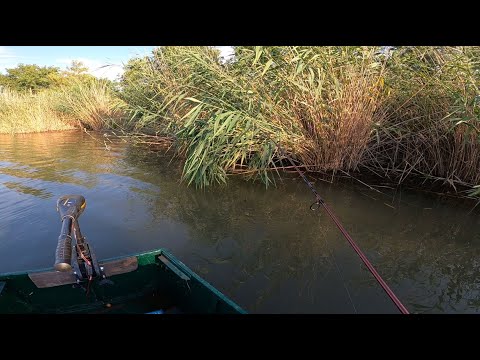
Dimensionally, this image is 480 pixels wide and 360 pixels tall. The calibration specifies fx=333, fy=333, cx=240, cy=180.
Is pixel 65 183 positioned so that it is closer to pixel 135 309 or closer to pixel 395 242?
pixel 135 309

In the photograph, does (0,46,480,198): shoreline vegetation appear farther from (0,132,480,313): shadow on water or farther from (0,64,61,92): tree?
(0,64,61,92): tree

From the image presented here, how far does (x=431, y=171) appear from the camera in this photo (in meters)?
6.09

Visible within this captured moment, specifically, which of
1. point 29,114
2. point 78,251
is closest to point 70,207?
point 78,251

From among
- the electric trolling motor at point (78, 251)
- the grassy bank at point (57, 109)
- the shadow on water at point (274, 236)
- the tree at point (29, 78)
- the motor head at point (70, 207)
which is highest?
the tree at point (29, 78)

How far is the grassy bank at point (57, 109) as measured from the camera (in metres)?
14.8

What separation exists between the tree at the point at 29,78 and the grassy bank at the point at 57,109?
35.9 feet

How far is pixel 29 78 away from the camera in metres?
25.5

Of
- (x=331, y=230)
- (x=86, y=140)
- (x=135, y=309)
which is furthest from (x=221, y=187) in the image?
(x=86, y=140)

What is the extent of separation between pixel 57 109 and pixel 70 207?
1571cm

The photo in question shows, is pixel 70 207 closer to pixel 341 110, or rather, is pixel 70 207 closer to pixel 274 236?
pixel 274 236

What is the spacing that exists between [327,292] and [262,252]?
1011 millimetres

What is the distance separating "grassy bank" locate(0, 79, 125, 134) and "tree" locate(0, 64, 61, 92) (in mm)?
10945

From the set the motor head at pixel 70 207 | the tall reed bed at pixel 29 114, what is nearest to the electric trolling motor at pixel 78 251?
the motor head at pixel 70 207

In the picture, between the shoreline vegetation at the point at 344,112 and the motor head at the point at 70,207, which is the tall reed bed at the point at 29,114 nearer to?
the shoreline vegetation at the point at 344,112
